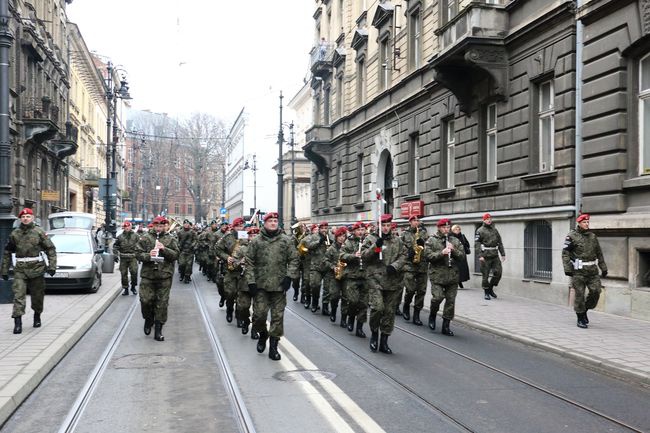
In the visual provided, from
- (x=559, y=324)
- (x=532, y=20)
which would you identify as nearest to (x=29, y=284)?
(x=559, y=324)

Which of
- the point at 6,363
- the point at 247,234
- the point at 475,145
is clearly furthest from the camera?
the point at 475,145

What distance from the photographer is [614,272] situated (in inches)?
496

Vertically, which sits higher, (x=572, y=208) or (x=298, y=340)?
(x=572, y=208)

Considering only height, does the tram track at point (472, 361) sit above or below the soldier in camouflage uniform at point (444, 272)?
below

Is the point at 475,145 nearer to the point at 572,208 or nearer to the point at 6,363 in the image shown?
the point at 572,208

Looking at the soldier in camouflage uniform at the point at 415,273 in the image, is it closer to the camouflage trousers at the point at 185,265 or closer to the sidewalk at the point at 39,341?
the sidewalk at the point at 39,341

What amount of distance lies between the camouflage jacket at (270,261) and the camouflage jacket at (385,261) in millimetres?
1100

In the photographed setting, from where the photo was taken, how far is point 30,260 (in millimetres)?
10320

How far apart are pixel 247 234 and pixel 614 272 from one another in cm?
698

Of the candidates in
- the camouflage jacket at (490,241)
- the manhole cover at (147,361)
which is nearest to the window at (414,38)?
the camouflage jacket at (490,241)

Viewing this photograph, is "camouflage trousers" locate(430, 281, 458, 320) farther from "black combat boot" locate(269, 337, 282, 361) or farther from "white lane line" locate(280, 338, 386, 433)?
"black combat boot" locate(269, 337, 282, 361)

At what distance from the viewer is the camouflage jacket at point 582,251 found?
10914 mm

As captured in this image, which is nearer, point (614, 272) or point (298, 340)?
point (298, 340)

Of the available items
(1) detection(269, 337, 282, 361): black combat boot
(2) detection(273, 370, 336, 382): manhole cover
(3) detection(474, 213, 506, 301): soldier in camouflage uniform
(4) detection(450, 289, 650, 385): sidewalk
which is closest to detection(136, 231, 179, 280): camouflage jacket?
(1) detection(269, 337, 282, 361): black combat boot
